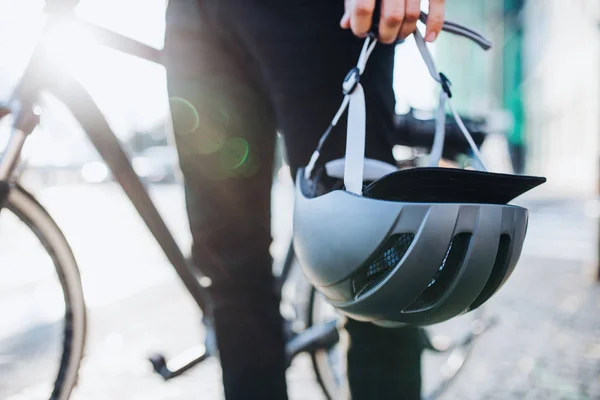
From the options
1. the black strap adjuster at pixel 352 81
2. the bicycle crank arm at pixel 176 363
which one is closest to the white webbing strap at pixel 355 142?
the black strap adjuster at pixel 352 81

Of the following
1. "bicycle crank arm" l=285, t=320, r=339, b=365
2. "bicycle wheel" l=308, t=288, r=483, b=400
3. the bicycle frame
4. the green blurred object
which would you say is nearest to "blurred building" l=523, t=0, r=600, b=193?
the green blurred object

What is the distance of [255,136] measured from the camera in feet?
4.00

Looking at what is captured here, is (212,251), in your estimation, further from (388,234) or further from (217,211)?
(388,234)

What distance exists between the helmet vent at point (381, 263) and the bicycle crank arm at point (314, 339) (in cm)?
75

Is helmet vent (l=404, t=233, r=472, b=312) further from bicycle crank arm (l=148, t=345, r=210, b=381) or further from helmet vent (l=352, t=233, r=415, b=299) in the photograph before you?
bicycle crank arm (l=148, t=345, r=210, b=381)

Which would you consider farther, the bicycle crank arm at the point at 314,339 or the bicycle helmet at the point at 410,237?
the bicycle crank arm at the point at 314,339

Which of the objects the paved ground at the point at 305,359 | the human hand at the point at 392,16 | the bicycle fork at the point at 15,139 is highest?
the human hand at the point at 392,16

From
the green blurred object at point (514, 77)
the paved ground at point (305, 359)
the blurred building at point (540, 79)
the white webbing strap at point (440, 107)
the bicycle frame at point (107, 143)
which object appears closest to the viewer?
the white webbing strap at point (440, 107)

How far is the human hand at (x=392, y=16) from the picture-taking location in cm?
79

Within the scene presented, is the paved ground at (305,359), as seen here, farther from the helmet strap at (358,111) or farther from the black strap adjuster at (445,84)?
the black strap adjuster at (445,84)

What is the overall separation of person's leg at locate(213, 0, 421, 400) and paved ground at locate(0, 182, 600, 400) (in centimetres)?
71

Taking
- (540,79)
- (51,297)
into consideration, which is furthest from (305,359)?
(540,79)

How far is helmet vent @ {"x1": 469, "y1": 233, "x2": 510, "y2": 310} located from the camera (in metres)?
0.79

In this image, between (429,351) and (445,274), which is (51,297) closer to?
(445,274)
